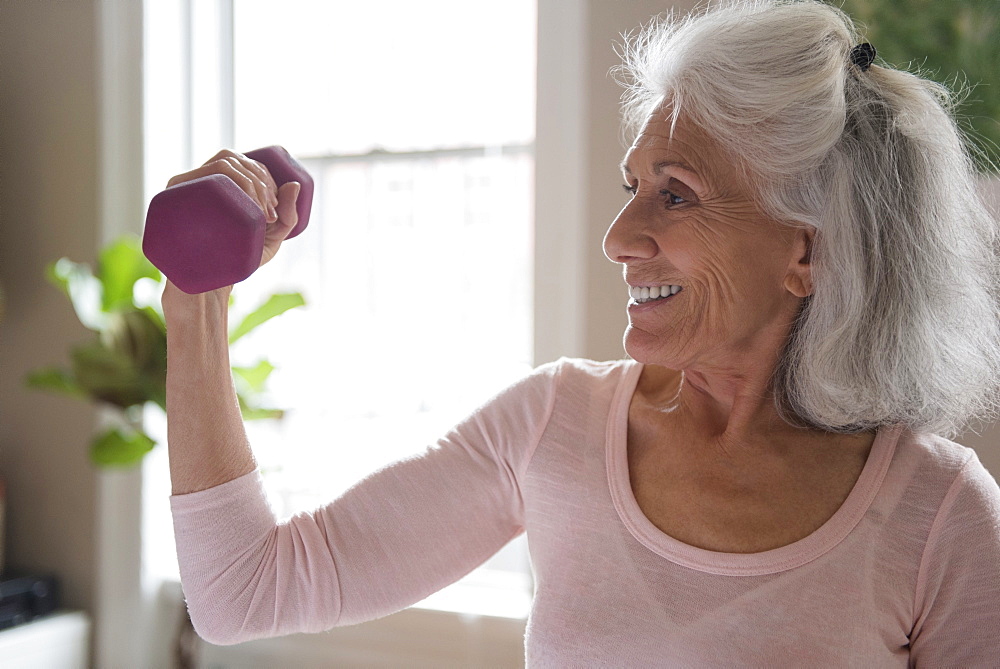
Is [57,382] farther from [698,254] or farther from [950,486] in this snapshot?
[950,486]

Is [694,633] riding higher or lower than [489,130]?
lower

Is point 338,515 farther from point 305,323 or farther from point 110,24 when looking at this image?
point 110,24

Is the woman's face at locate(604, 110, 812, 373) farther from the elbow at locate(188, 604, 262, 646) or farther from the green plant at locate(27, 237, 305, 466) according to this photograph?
the green plant at locate(27, 237, 305, 466)

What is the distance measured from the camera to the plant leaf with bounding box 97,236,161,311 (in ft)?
7.42

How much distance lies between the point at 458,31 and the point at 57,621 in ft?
7.00

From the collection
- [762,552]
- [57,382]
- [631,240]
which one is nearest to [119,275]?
[57,382]

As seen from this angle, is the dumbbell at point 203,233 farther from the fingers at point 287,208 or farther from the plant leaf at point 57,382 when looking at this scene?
the plant leaf at point 57,382

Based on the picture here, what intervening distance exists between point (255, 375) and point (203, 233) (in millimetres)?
1356

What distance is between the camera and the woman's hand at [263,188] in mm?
1034

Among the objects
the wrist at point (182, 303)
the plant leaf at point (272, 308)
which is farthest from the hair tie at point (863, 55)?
the plant leaf at point (272, 308)

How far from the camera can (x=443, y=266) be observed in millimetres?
2516

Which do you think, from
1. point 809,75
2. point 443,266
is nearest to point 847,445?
point 809,75

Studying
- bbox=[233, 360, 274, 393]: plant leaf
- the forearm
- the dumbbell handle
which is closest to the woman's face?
the dumbbell handle

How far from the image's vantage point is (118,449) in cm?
227
